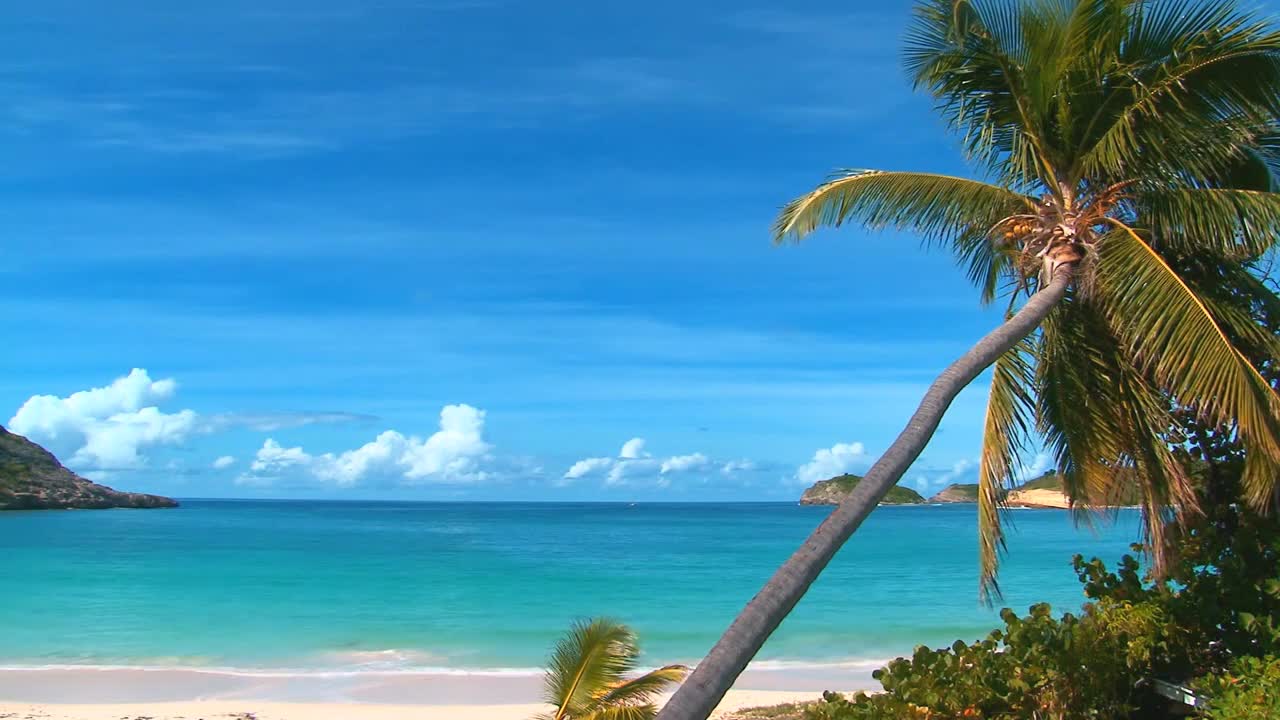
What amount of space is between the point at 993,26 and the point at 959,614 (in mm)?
20458

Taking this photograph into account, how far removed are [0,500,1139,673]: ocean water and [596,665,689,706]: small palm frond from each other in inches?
146

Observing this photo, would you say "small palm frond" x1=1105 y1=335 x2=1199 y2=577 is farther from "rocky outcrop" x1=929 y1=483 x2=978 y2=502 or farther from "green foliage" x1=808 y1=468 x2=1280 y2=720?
"rocky outcrop" x1=929 y1=483 x2=978 y2=502

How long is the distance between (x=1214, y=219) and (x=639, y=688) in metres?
5.06

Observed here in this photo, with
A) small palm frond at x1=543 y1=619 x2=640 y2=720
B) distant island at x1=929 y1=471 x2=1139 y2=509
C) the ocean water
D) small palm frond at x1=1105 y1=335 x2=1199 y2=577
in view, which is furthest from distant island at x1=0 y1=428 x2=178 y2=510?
small palm frond at x1=1105 y1=335 x2=1199 y2=577

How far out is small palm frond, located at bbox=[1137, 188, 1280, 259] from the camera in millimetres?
6781

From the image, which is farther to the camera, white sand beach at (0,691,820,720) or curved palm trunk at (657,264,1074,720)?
white sand beach at (0,691,820,720)

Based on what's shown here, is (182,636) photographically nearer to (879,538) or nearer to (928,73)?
(928,73)

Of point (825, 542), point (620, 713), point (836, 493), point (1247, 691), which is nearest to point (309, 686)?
point (620, 713)

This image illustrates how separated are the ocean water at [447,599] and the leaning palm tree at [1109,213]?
3.86 ft

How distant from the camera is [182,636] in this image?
874 inches

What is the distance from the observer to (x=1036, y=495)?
97812 millimetres

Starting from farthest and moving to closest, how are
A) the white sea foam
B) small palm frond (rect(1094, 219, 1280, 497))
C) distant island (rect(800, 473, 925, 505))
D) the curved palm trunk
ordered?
distant island (rect(800, 473, 925, 505)) → the white sea foam → small palm frond (rect(1094, 219, 1280, 497)) → the curved palm trunk

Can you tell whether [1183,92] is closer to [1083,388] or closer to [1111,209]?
[1111,209]

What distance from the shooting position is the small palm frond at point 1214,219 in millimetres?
6781
